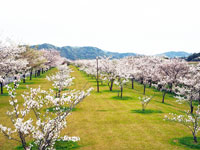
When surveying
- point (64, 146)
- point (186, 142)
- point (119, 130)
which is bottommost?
point (186, 142)

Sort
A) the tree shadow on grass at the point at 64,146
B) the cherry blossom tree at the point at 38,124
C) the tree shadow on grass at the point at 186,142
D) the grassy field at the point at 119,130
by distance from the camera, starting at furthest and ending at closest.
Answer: the tree shadow on grass at the point at 186,142 → the grassy field at the point at 119,130 → the tree shadow on grass at the point at 64,146 → the cherry blossom tree at the point at 38,124

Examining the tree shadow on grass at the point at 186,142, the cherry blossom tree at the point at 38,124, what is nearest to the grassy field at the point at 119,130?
the tree shadow on grass at the point at 186,142

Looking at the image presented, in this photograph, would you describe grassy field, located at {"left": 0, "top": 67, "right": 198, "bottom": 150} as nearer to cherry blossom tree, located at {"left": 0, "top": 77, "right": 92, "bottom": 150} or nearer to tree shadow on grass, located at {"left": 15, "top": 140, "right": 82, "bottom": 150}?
tree shadow on grass, located at {"left": 15, "top": 140, "right": 82, "bottom": 150}

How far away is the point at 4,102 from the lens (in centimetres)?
3759

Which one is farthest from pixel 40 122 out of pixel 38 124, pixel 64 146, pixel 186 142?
pixel 186 142

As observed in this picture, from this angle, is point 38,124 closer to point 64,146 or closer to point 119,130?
point 64,146

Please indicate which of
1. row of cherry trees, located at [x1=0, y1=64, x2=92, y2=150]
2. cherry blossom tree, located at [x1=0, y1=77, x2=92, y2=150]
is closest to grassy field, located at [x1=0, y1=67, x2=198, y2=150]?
row of cherry trees, located at [x1=0, y1=64, x2=92, y2=150]

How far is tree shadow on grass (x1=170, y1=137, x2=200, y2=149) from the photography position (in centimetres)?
2141

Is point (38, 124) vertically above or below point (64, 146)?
above

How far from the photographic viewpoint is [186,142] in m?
22.3

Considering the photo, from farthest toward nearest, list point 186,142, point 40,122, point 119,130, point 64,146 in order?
point 119,130 → point 186,142 → point 64,146 → point 40,122

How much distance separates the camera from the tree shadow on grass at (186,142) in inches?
843

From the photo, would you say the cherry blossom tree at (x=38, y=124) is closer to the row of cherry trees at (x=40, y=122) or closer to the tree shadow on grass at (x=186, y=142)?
the row of cherry trees at (x=40, y=122)

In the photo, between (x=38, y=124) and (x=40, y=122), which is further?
(x=40, y=122)
